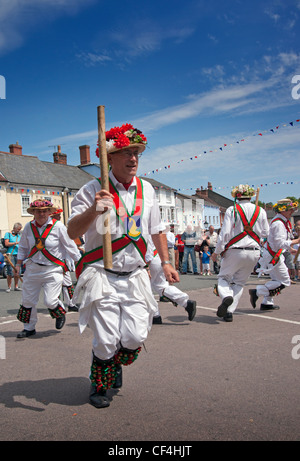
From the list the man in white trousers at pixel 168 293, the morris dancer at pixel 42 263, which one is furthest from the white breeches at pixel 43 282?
the man in white trousers at pixel 168 293

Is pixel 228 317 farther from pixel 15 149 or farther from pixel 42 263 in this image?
pixel 15 149

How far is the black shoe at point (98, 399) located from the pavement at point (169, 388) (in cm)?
5

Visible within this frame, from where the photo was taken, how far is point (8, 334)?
6.17 metres

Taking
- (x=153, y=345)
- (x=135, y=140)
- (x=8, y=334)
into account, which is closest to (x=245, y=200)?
(x=153, y=345)

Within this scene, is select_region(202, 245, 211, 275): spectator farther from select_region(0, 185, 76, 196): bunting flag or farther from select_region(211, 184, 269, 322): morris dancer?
select_region(0, 185, 76, 196): bunting flag

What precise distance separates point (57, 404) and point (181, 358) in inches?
62.1

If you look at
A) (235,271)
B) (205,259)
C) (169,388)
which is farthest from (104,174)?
(205,259)

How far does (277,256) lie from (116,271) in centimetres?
465

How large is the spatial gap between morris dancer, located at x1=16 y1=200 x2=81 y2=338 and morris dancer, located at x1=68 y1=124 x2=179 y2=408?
270cm

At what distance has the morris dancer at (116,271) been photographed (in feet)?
10.7

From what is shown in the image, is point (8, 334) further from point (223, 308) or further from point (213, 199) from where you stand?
point (213, 199)

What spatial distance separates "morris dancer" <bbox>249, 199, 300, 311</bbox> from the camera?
7.28m

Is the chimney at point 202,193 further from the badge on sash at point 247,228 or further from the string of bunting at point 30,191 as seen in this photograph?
the badge on sash at point 247,228

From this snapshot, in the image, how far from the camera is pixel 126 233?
338 centimetres
